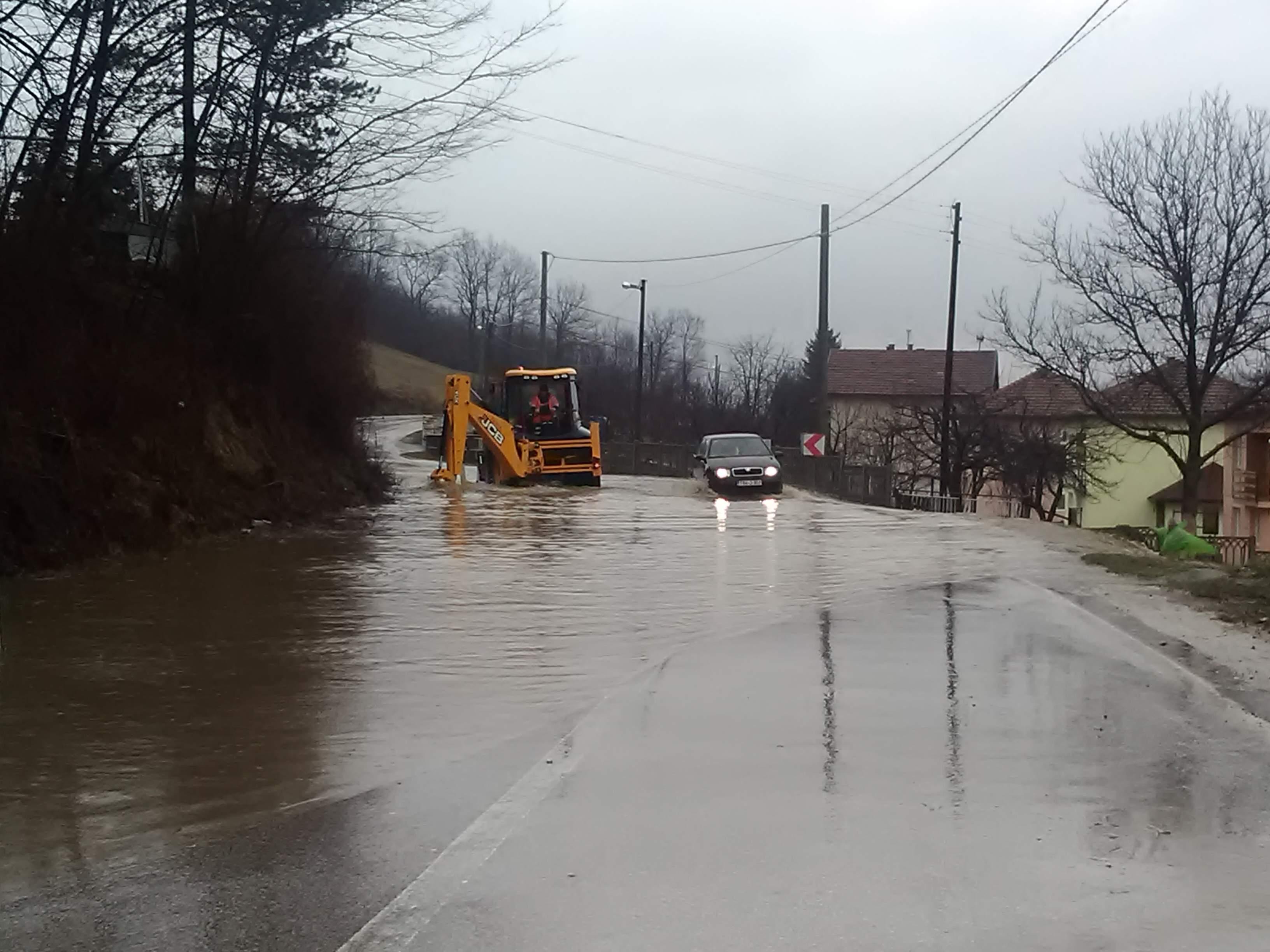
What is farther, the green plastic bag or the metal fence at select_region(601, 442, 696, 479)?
the metal fence at select_region(601, 442, 696, 479)

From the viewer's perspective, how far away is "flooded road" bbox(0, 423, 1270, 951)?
4.74 metres

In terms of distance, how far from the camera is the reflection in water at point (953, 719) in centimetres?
628

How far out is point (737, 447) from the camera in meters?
34.1

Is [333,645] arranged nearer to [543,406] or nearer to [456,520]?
[456,520]

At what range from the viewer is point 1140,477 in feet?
195

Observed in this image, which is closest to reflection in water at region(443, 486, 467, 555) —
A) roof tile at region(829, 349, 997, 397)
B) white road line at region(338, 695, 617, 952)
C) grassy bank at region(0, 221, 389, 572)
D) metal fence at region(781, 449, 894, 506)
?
grassy bank at region(0, 221, 389, 572)

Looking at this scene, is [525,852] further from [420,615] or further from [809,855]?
[420,615]

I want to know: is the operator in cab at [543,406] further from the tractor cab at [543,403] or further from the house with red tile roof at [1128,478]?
the house with red tile roof at [1128,478]

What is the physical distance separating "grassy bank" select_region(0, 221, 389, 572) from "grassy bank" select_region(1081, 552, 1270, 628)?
11361 millimetres

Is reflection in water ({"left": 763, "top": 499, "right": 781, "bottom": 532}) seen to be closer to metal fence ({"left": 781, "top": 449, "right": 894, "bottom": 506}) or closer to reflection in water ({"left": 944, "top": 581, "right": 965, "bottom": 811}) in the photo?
metal fence ({"left": 781, "top": 449, "right": 894, "bottom": 506})

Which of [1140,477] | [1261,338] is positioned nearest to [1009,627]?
[1261,338]

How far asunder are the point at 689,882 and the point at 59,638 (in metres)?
7.10

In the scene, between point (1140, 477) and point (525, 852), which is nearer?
point (525, 852)

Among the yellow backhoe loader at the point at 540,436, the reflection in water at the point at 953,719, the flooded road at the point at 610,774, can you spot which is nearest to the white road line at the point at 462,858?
the flooded road at the point at 610,774
